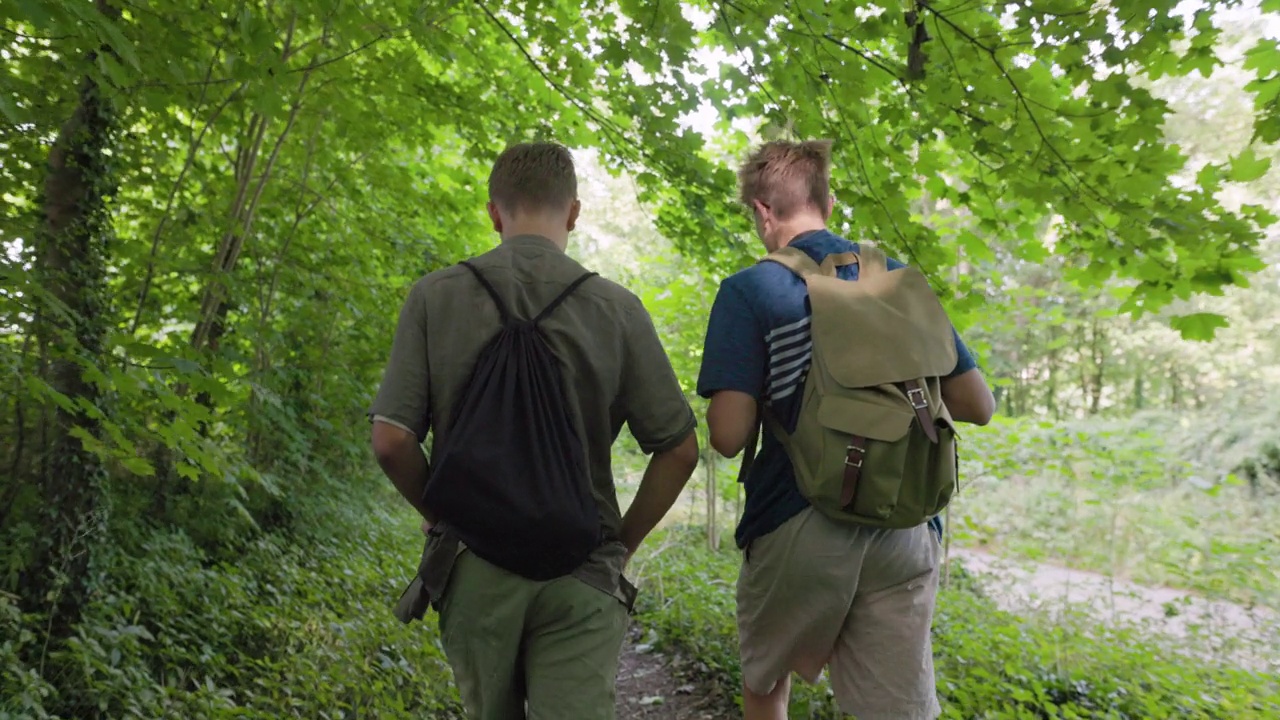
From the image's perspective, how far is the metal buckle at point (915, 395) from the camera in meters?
1.82

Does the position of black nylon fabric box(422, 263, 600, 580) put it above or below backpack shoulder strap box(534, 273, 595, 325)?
below

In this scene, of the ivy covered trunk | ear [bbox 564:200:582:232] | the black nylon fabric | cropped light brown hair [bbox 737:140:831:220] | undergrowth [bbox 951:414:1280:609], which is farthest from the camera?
undergrowth [bbox 951:414:1280:609]

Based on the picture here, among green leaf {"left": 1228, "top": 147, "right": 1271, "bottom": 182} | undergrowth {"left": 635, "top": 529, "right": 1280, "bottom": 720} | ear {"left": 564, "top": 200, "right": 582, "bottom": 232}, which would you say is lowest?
undergrowth {"left": 635, "top": 529, "right": 1280, "bottom": 720}

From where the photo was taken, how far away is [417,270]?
19.7ft

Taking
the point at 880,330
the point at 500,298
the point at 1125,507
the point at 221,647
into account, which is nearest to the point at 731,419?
the point at 880,330

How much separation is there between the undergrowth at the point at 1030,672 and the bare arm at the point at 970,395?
249 cm

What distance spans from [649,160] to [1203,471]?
12492 millimetres

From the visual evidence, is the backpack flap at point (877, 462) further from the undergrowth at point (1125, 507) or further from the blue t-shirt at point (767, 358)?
the undergrowth at point (1125, 507)

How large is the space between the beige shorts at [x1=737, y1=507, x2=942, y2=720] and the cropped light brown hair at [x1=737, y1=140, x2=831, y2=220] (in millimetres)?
876

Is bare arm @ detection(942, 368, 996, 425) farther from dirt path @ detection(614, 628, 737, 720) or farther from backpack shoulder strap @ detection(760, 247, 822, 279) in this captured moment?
dirt path @ detection(614, 628, 737, 720)

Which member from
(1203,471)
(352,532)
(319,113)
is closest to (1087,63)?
(319,113)

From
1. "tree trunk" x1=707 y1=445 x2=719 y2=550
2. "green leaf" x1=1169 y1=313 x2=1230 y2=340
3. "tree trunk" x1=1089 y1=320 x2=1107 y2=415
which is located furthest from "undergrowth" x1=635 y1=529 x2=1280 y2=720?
"tree trunk" x1=1089 y1=320 x2=1107 y2=415

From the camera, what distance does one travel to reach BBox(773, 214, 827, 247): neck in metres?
2.16

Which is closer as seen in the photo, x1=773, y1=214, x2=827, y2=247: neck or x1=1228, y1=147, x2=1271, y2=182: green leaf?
x1=773, y1=214, x2=827, y2=247: neck
